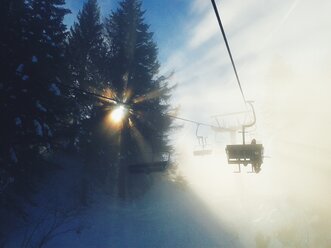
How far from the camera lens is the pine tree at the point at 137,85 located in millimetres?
24125

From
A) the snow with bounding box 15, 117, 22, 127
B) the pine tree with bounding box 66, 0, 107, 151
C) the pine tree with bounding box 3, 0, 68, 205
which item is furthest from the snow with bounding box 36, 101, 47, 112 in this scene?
the pine tree with bounding box 66, 0, 107, 151

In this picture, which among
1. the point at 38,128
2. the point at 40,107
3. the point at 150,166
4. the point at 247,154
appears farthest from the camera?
the point at 150,166

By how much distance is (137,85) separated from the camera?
979 inches

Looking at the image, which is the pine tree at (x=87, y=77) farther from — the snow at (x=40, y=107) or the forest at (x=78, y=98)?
the snow at (x=40, y=107)

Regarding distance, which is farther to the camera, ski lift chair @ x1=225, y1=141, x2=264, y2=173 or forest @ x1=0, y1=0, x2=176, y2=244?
ski lift chair @ x1=225, y1=141, x2=264, y2=173

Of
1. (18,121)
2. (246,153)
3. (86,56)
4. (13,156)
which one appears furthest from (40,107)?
(86,56)

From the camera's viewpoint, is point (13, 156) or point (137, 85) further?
point (137, 85)

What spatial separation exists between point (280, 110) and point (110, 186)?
3406 cm

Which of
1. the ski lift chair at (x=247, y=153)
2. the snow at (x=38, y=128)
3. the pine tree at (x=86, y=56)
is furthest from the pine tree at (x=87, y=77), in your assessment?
the ski lift chair at (x=247, y=153)

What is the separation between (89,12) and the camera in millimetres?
29156

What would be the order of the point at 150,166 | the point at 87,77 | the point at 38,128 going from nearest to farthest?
the point at 38,128, the point at 150,166, the point at 87,77

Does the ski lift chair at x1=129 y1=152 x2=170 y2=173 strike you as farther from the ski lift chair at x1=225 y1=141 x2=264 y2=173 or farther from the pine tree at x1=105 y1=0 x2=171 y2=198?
the ski lift chair at x1=225 y1=141 x2=264 y2=173

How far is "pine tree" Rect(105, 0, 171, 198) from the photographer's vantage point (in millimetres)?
24125

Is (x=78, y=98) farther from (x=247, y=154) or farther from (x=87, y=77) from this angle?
(x=247, y=154)
